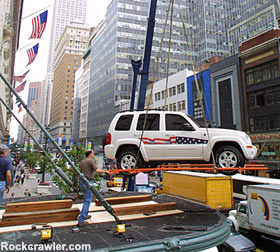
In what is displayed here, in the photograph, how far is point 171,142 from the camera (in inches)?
277

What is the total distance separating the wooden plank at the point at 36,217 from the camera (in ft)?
17.4

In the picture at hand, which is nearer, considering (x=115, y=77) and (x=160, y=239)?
(x=160, y=239)

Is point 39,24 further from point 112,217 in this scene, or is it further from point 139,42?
point 139,42

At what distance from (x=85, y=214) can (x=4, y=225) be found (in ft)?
6.15

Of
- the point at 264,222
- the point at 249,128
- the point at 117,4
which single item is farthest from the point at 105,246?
the point at 117,4

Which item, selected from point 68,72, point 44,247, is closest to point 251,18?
point 44,247

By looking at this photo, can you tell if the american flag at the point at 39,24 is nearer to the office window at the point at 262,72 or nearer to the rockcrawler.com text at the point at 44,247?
the rockcrawler.com text at the point at 44,247

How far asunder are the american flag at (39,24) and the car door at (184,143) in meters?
12.9

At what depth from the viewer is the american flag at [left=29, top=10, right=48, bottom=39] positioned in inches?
580

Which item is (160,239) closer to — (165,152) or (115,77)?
(165,152)

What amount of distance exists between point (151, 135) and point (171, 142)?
2.22 feet

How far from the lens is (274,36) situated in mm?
26141

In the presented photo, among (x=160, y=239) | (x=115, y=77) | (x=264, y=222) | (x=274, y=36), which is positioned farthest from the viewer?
(x=115, y=77)

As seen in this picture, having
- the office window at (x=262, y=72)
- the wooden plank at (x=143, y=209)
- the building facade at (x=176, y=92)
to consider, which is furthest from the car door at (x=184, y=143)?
the building facade at (x=176, y=92)
